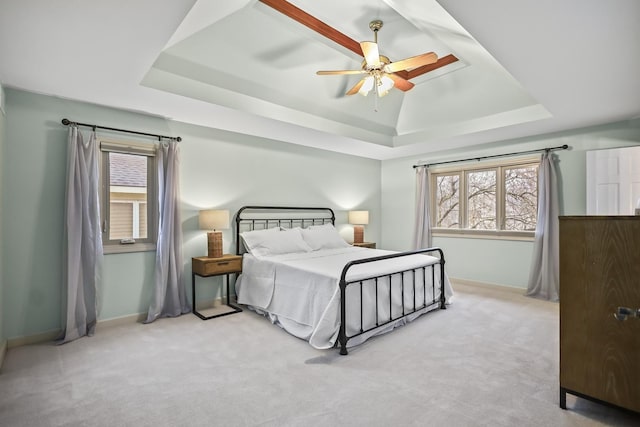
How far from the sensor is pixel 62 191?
3.18 metres

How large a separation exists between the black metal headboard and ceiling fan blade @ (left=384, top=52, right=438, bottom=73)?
2557 millimetres

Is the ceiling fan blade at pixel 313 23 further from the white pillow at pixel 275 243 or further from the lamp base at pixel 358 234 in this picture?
the lamp base at pixel 358 234

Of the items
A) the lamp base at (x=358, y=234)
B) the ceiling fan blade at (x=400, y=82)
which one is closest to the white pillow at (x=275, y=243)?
the lamp base at (x=358, y=234)

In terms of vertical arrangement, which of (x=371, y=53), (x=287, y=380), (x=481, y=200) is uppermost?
(x=371, y=53)

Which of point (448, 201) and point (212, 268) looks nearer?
point (212, 268)

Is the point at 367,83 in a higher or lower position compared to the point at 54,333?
higher

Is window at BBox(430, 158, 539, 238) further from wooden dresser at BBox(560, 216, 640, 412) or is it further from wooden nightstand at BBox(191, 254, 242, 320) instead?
wooden nightstand at BBox(191, 254, 242, 320)

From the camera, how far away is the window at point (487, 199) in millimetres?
4812

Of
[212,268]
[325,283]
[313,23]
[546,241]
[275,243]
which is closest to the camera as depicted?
[325,283]

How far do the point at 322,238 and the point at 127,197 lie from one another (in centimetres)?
253

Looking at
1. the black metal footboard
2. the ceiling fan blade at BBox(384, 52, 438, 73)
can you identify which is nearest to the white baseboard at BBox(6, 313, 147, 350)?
the black metal footboard

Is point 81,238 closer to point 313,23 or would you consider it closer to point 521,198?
point 313,23

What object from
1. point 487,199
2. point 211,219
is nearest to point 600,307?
point 211,219

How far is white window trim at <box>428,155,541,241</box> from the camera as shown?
15.7 feet
